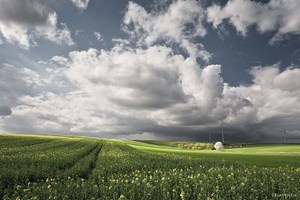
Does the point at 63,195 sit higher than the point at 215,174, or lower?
lower

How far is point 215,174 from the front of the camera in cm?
1552

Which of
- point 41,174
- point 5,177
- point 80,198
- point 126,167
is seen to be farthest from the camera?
point 126,167

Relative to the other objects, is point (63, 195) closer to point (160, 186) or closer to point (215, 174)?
point (160, 186)

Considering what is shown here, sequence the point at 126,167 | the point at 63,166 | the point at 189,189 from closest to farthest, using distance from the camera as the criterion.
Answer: the point at 189,189 → the point at 126,167 → the point at 63,166

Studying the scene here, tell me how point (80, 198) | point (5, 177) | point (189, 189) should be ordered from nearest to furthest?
point (80, 198) → point (189, 189) → point (5, 177)

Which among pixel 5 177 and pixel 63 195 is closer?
pixel 63 195

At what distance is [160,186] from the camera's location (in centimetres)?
1232

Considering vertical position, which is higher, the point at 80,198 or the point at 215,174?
the point at 215,174

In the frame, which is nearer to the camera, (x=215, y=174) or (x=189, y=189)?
(x=189, y=189)

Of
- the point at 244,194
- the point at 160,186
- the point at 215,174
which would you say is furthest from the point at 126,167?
the point at 244,194

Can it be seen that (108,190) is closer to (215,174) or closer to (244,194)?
(244,194)

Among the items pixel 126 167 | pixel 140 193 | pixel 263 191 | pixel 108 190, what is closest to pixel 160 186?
pixel 140 193

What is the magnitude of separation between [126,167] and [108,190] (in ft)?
32.9

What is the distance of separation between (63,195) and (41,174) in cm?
882
